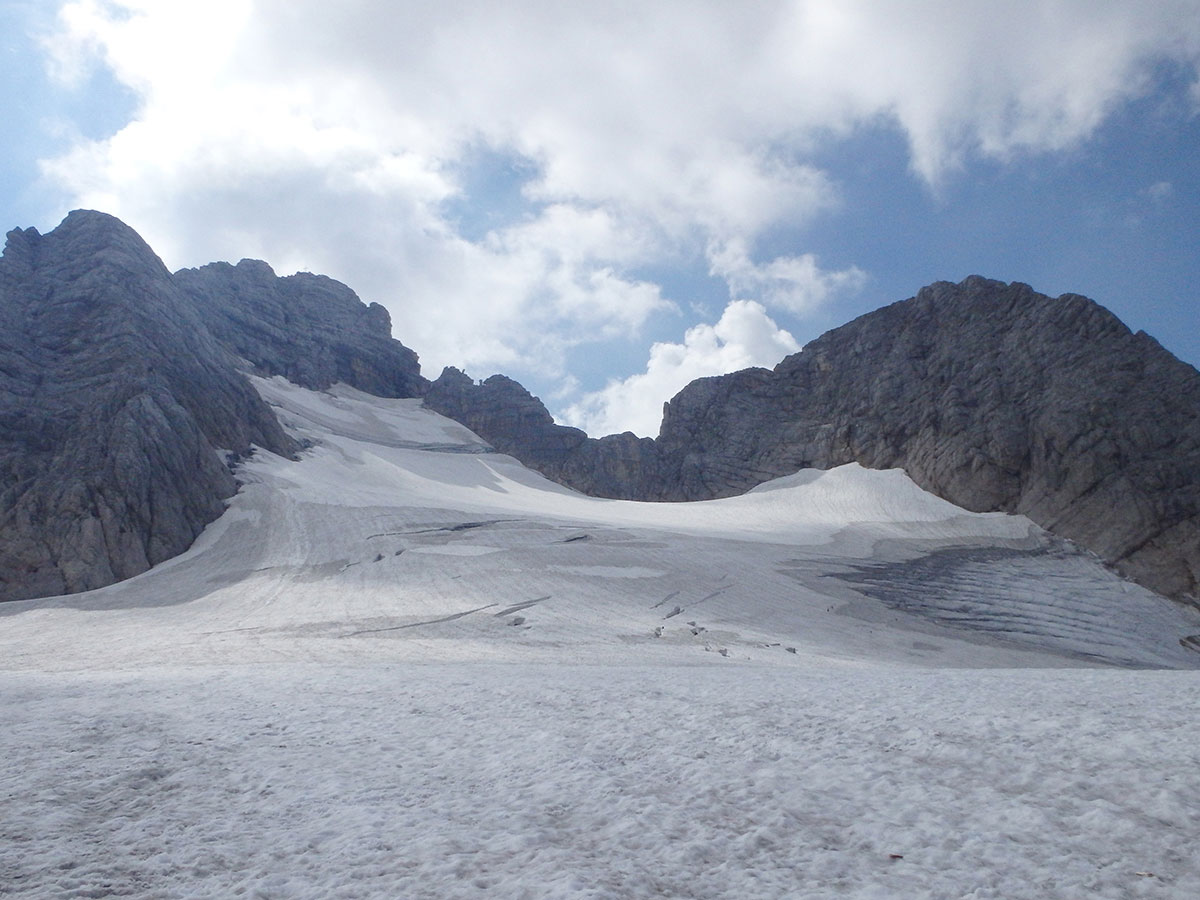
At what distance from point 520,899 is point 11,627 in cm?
2449

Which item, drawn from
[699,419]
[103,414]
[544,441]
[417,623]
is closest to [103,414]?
[103,414]

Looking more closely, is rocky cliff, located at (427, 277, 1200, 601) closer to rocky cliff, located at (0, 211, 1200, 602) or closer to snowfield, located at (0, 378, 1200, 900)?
rocky cliff, located at (0, 211, 1200, 602)

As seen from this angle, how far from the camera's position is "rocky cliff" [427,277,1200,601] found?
39625 millimetres

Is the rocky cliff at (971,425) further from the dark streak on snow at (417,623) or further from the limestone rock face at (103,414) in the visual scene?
the dark streak on snow at (417,623)

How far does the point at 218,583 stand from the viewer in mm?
26844

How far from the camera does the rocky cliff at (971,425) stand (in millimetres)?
39625

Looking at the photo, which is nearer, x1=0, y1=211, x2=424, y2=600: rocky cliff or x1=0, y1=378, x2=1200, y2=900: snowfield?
x1=0, y1=378, x2=1200, y2=900: snowfield

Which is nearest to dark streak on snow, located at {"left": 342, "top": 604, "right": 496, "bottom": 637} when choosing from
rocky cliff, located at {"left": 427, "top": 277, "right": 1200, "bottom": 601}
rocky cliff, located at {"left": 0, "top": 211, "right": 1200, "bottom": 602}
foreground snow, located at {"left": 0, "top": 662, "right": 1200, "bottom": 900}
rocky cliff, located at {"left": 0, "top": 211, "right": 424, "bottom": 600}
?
foreground snow, located at {"left": 0, "top": 662, "right": 1200, "bottom": 900}

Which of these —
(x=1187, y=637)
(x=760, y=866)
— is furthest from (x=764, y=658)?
(x=1187, y=637)

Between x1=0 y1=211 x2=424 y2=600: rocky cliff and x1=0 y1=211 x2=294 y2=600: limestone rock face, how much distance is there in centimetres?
6

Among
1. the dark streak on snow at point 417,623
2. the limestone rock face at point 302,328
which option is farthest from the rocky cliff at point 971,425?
the dark streak on snow at point 417,623

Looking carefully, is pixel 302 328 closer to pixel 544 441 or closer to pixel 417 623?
pixel 544 441

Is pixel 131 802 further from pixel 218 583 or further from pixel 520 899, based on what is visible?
pixel 218 583

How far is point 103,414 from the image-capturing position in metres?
34.4
